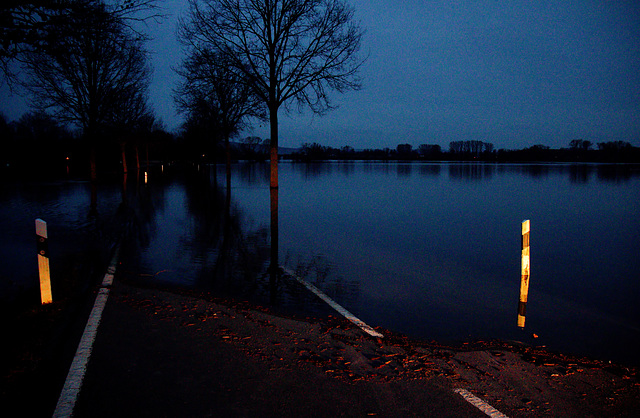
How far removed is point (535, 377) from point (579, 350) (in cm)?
146

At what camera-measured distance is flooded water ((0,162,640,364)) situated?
19.0 feet

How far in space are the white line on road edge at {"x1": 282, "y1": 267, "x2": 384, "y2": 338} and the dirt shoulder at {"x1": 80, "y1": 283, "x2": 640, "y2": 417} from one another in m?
0.14

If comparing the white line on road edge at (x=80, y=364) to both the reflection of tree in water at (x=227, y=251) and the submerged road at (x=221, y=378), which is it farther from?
the reflection of tree in water at (x=227, y=251)

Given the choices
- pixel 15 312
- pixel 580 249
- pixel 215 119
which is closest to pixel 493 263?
pixel 580 249

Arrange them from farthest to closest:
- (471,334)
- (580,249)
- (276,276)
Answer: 1. (580,249)
2. (276,276)
3. (471,334)

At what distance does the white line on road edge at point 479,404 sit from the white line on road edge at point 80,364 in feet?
10.7

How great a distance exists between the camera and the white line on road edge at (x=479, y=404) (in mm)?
3268

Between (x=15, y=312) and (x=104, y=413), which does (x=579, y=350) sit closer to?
(x=104, y=413)

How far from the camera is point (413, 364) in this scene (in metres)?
4.08

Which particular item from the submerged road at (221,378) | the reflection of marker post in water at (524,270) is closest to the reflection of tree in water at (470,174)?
the reflection of marker post in water at (524,270)

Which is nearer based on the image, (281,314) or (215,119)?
(281,314)

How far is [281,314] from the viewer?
554 centimetres

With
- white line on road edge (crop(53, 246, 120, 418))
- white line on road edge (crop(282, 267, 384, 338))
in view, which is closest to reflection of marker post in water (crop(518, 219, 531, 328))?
white line on road edge (crop(282, 267, 384, 338))

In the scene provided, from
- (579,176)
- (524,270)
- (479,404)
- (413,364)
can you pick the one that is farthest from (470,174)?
(479,404)
